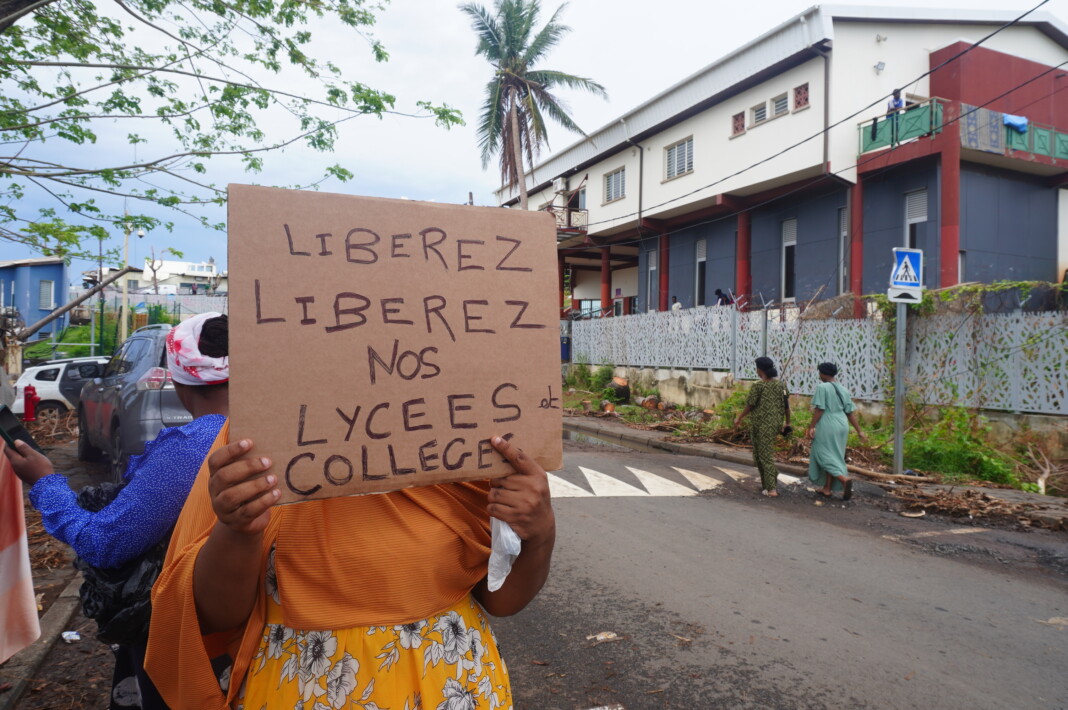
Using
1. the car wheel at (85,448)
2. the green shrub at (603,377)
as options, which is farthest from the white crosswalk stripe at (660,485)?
the green shrub at (603,377)

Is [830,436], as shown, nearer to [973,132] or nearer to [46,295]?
[973,132]

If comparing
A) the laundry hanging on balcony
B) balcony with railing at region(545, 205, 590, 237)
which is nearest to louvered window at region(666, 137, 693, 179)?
balcony with railing at region(545, 205, 590, 237)

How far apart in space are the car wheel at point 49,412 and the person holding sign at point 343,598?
13915mm

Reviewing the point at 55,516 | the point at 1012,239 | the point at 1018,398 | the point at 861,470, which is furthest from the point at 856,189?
the point at 55,516

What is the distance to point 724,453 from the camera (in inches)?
437

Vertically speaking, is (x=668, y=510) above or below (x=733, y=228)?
below

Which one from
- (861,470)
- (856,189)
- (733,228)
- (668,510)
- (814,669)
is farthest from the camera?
(733,228)

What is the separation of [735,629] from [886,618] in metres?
1.08

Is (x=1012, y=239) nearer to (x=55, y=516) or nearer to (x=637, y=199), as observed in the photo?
(x=637, y=199)

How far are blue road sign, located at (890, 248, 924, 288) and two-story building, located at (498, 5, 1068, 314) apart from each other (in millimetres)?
7069

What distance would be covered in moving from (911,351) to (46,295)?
30861 millimetres

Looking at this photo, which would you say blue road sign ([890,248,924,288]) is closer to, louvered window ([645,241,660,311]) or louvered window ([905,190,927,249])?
louvered window ([905,190,927,249])

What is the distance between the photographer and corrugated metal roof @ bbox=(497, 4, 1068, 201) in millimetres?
15672

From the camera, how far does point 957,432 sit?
9.63 m
